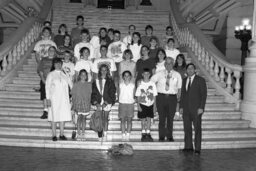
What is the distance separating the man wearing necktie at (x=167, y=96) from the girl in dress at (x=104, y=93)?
3.41ft

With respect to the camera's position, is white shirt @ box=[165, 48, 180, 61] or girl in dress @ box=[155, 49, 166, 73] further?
white shirt @ box=[165, 48, 180, 61]

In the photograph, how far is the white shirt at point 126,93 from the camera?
351 inches

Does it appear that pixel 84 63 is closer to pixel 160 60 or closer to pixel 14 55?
pixel 160 60

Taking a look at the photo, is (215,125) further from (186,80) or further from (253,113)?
(186,80)

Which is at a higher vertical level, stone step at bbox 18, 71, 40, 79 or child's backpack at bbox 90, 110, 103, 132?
stone step at bbox 18, 71, 40, 79

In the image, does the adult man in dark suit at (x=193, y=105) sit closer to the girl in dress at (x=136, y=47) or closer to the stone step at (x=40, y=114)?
the stone step at (x=40, y=114)

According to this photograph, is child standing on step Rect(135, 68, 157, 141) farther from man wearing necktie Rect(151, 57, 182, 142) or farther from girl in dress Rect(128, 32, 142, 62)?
girl in dress Rect(128, 32, 142, 62)

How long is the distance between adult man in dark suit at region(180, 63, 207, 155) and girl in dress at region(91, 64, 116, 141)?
1.56 metres

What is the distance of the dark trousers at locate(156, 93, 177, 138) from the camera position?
894 cm

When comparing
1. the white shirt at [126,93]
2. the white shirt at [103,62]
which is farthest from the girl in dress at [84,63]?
the white shirt at [126,93]

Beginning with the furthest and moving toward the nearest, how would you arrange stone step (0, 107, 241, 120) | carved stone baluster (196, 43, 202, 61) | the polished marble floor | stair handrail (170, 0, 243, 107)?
carved stone baluster (196, 43, 202, 61) < stair handrail (170, 0, 243, 107) < stone step (0, 107, 241, 120) < the polished marble floor

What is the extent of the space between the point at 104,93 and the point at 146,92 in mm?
914

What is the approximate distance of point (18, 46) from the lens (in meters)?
12.1

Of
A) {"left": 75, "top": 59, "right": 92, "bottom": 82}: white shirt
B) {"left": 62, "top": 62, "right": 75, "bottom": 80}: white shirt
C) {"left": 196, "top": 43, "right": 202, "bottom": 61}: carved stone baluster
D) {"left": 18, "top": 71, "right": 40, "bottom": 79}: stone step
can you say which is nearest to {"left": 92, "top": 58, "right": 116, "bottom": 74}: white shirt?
{"left": 75, "top": 59, "right": 92, "bottom": 82}: white shirt
